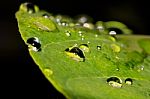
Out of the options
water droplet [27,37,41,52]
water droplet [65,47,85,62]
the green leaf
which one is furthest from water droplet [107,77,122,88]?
water droplet [27,37,41,52]

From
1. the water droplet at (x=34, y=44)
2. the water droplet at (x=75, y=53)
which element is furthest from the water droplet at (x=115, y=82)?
the water droplet at (x=34, y=44)

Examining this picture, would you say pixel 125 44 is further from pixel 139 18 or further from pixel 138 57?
pixel 139 18

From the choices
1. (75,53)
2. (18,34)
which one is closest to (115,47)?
(75,53)

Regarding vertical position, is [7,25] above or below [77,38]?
below

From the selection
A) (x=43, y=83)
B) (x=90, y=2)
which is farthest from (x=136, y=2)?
(x=43, y=83)

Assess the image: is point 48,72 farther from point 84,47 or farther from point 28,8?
point 28,8

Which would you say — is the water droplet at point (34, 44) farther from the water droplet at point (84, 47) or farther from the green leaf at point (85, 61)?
the water droplet at point (84, 47)
